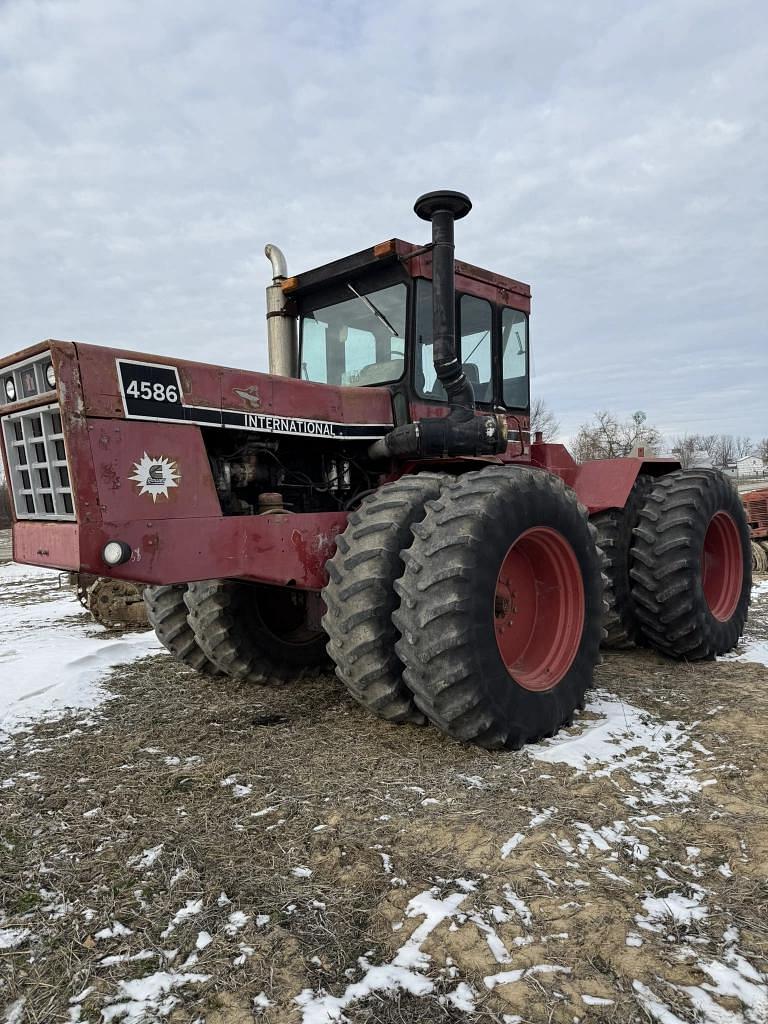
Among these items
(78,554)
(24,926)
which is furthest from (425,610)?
(24,926)

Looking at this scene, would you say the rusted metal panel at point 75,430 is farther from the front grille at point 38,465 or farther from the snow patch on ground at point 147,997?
the snow patch on ground at point 147,997

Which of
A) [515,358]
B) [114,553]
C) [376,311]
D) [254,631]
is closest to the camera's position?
[114,553]

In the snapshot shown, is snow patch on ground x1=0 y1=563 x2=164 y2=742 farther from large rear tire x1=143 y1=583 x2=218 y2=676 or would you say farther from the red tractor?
the red tractor

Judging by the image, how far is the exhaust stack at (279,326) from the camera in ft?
17.6

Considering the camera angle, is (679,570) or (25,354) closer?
(25,354)

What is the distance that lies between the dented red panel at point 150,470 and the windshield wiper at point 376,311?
1644 millimetres

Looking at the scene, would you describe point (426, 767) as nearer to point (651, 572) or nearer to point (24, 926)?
point (24, 926)

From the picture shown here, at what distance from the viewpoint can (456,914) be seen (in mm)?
2307

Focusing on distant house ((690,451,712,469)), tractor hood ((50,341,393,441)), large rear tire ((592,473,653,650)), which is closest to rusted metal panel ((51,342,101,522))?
tractor hood ((50,341,393,441))

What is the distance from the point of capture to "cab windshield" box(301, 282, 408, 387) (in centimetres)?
482

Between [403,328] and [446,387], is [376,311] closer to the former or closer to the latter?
[403,328]

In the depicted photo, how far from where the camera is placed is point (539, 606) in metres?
4.58

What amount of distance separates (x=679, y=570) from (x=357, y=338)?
301 cm

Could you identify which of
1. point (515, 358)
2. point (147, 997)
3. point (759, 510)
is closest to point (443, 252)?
point (515, 358)
